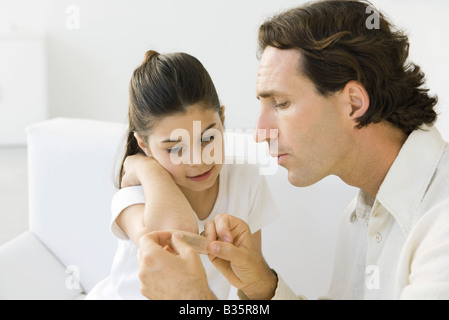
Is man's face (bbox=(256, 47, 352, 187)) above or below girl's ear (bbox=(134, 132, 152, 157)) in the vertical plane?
above

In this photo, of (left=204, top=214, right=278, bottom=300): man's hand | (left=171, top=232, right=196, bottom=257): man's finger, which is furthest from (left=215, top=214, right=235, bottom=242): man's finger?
(left=171, top=232, right=196, bottom=257): man's finger

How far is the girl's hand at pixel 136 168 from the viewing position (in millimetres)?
1244

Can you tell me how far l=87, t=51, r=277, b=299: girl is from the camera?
3.79ft

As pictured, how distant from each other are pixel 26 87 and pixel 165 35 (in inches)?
40.1

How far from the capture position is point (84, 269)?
1573 mm

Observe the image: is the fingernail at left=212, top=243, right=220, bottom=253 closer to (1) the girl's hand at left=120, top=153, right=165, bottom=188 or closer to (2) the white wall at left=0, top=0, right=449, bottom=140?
(1) the girl's hand at left=120, top=153, right=165, bottom=188

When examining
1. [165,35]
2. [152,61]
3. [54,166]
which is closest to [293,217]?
[152,61]

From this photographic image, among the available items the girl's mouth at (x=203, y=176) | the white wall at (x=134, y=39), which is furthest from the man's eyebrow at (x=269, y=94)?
the white wall at (x=134, y=39)

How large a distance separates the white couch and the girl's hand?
16cm

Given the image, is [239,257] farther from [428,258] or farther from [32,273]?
[32,273]

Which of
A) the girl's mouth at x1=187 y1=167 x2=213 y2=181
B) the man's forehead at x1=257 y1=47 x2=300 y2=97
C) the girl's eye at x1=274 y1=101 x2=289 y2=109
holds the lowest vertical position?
the girl's mouth at x1=187 y1=167 x2=213 y2=181

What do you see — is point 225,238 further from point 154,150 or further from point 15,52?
point 15,52

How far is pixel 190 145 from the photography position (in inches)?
46.6

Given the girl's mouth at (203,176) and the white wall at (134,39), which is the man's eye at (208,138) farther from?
the white wall at (134,39)
